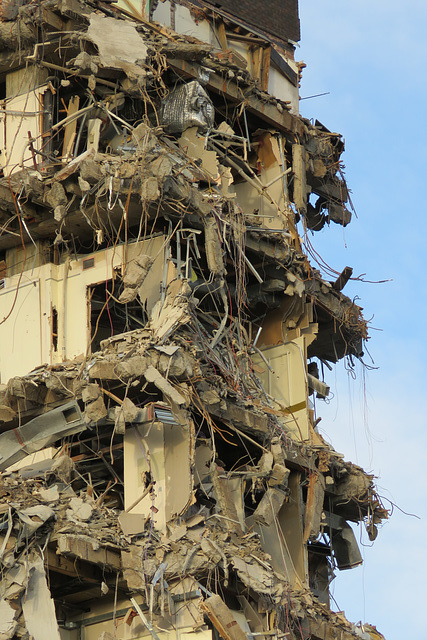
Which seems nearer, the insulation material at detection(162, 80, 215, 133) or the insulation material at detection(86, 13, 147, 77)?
the insulation material at detection(86, 13, 147, 77)

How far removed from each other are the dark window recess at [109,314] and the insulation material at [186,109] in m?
4.58

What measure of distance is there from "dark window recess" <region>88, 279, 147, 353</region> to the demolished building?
0.07 meters

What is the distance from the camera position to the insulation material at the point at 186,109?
3509 centimetres

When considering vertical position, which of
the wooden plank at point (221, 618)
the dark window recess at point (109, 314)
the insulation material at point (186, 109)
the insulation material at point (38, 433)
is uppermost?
the insulation material at point (186, 109)

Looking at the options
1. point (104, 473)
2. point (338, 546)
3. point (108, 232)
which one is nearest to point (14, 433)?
point (104, 473)

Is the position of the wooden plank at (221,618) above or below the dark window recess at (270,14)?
below

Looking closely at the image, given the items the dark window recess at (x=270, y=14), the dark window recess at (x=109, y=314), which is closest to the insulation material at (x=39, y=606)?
the dark window recess at (x=109, y=314)

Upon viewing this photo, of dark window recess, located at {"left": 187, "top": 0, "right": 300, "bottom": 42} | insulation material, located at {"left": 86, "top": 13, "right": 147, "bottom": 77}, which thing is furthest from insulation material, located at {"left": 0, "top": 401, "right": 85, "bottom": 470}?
dark window recess, located at {"left": 187, "top": 0, "right": 300, "bottom": 42}

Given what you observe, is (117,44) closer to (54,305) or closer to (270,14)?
(54,305)

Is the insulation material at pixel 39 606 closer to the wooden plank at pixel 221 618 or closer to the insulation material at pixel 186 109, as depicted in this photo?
the wooden plank at pixel 221 618

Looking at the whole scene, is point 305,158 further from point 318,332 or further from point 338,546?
point 338,546

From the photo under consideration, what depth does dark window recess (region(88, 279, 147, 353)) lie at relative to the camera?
105 feet

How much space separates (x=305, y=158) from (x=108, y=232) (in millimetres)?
7969

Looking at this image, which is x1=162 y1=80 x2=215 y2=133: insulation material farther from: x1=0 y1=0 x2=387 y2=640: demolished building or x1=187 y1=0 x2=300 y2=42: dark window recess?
x1=187 y1=0 x2=300 y2=42: dark window recess
